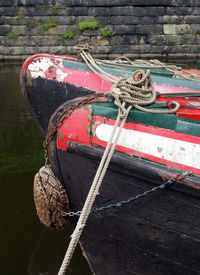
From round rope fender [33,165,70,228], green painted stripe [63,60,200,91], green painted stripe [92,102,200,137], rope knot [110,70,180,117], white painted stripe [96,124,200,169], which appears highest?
rope knot [110,70,180,117]

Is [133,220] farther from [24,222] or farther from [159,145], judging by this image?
[24,222]

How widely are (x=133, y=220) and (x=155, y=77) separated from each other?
1304 mm

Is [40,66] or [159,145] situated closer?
[159,145]

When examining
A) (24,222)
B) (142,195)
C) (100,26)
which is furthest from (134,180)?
(100,26)

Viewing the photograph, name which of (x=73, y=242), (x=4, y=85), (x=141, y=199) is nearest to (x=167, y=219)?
(x=141, y=199)

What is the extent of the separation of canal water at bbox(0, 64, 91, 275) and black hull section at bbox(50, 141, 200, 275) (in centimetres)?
53

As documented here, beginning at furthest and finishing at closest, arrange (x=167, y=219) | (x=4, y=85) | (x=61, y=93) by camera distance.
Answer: (x=4, y=85)
(x=61, y=93)
(x=167, y=219)

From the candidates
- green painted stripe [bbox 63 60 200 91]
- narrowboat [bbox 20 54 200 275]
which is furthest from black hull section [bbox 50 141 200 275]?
green painted stripe [bbox 63 60 200 91]

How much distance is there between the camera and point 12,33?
10.1 metres

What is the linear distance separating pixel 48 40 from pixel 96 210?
899cm

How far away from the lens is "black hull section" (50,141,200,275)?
1.65 metres

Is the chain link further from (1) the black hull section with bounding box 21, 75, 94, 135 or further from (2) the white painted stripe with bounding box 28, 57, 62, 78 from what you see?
(2) the white painted stripe with bounding box 28, 57, 62, 78

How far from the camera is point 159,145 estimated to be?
165 centimetres

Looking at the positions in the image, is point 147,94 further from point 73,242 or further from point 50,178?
point 73,242
